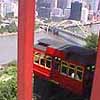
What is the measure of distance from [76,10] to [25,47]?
74.6 ft

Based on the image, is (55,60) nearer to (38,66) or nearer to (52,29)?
(38,66)

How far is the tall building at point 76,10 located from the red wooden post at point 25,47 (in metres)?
21.2

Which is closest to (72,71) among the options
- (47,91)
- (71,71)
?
(71,71)

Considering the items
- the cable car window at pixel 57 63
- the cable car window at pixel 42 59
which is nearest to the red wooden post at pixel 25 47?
the cable car window at pixel 57 63

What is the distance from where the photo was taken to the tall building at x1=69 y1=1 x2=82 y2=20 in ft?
75.8

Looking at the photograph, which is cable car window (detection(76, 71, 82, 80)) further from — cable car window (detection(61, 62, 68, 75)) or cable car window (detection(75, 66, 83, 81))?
cable car window (detection(61, 62, 68, 75))

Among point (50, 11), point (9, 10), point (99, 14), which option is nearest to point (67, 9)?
point (50, 11)

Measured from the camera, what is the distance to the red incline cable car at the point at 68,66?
3.66 meters

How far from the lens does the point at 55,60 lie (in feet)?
13.3

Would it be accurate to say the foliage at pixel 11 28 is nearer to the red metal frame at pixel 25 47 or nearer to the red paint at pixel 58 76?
the red paint at pixel 58 76

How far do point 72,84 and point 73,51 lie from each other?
1.55 ft

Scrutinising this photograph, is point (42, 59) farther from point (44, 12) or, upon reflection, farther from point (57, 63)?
point (44, 12)

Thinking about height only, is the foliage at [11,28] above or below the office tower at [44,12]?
below

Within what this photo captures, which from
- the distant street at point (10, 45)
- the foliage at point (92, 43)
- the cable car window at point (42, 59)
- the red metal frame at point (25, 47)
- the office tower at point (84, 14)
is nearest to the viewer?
A: the red metal frame at point (25, 47)
